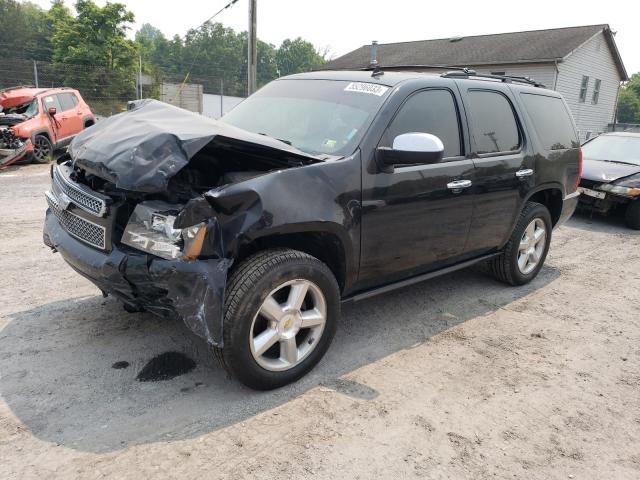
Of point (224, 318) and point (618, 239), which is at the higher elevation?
point (224, 318)

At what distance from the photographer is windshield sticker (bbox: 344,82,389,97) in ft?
12.4

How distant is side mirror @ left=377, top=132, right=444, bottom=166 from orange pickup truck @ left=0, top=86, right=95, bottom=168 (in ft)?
32.5

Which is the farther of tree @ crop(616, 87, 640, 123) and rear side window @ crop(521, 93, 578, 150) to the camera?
tree @ crop(616, 87, 640, 123)

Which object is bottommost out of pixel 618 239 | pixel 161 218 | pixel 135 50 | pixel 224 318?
pixel 618 239

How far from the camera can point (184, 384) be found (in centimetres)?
321

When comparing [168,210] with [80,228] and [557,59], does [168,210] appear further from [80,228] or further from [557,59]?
[557,59]

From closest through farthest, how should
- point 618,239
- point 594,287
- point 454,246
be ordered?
point 454,246
point 594,287
point 618,239

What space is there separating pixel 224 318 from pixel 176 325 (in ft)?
4.07

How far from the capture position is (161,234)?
111 inches

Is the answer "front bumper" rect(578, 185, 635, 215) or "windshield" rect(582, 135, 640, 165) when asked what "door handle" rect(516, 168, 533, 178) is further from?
"windshield" rect(582, 135, 640, 165)

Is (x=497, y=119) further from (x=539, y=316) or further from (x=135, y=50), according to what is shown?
(x=135, y=50)

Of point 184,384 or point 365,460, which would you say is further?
point 184,384

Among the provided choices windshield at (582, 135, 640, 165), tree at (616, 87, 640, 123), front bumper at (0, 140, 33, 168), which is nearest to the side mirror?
windshield at (582, 135, 640, 165)

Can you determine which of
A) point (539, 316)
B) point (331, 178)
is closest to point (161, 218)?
point (331, 178)
